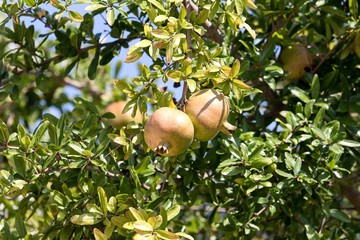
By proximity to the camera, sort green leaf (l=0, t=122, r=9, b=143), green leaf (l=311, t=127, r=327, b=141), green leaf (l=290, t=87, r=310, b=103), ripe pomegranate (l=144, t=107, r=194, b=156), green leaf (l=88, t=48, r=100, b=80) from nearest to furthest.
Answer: ripe pomegranate (l=144, t=107, r=194, b=156)
green leaf (l=0, t=122, r=9, b=143)
green leaf (l=311, t=127, r=327, b=141)
green leaf (l=290, t=87, r=310, b=103)
green leaf (l=88, t=48, r=100, b=80)

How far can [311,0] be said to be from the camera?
75.0 inches

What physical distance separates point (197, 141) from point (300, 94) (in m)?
0.40

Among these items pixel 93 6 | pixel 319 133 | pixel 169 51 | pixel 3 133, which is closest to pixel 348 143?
pixel 319 133

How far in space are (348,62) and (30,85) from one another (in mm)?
1369

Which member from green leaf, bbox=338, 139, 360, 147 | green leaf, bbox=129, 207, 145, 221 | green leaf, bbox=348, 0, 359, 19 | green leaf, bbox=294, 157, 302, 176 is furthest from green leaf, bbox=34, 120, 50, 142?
green leaf, bbox=348, 0, 359, 19

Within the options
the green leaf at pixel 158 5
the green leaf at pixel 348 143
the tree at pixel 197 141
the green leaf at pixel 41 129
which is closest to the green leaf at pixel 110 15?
the tree at pixel 197 141

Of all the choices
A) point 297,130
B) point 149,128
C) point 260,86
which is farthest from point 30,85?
point 149,128

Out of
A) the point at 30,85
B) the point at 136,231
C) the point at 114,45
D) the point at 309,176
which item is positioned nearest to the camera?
the point at 136,231

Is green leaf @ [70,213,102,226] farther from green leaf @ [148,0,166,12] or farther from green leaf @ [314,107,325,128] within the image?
green leaf @ [314,107,325,128]

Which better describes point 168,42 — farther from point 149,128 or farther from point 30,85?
point 30,85

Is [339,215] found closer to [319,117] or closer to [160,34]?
[319,117]

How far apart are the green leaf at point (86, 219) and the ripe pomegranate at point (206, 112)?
0.26 meters

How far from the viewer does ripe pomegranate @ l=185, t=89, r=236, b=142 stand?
1.32 metres

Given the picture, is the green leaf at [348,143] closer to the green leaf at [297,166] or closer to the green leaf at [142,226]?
the green leaf at [297,166]
